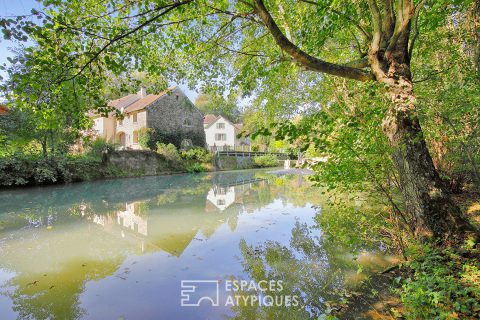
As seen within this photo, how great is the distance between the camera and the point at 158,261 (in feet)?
16.9

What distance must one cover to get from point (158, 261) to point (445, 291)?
14.4 feet

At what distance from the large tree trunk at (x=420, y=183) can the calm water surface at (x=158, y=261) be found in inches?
55.8

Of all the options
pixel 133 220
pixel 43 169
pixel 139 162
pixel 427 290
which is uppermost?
pixel 139 162

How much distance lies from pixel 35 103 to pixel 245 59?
18.1 ft

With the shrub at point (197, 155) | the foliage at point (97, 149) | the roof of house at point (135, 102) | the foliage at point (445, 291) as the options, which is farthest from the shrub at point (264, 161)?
the foliage at point (445, 291)

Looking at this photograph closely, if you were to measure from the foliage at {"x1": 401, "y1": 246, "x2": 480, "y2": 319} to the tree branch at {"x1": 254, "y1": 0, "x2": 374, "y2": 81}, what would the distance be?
2508 millimetres

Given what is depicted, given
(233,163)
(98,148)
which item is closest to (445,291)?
(98,148)

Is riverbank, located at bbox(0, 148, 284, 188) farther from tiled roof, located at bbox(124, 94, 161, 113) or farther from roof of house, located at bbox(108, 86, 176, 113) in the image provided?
roof of house, located at bbox(108, 86, 176, 113)

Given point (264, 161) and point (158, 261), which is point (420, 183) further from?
point (264, 161)

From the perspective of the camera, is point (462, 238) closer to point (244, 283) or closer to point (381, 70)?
point (381, 70)

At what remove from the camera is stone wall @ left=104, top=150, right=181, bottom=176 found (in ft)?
74.9

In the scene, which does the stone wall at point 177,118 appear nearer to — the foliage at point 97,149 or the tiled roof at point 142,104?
the tiled roof at point 142,104

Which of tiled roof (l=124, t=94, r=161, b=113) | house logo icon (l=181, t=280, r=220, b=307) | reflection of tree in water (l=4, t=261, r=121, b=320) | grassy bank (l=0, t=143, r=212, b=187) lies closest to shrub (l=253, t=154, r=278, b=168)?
grassy bank (l=0, t=143, r=212, b=187)

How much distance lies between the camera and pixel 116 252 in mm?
5777
